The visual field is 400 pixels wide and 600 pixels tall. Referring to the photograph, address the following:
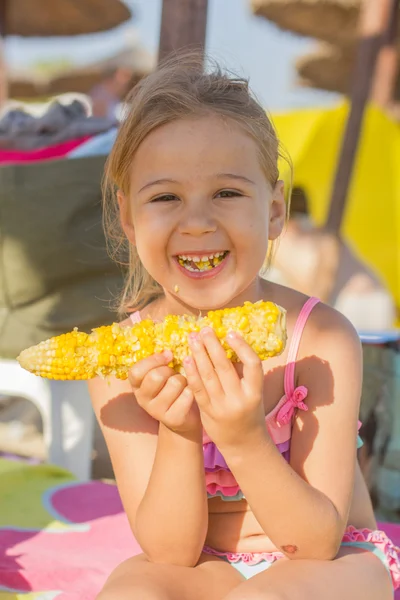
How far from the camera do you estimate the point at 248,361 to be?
145 centimetres

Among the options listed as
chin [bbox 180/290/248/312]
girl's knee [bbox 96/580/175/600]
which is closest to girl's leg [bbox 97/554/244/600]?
girl's knee [bbox 96/580/175/600]

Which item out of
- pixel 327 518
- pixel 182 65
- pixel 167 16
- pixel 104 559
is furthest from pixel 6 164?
pixel 327 518

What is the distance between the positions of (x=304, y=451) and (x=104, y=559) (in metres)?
0.93

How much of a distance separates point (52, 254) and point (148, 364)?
177cm

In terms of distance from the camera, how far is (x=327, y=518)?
1.62m

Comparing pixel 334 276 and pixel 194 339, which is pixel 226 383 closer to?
pixel 194 339

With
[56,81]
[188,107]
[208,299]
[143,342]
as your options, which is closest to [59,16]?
[56,81]

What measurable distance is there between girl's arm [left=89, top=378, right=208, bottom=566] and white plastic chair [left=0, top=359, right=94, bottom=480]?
1.29m

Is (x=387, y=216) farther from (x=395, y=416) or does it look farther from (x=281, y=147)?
(x=281, y=147)

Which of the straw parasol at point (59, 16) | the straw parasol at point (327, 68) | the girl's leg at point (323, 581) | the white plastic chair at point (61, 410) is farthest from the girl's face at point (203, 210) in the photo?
the straw parasol at point (327, 68)

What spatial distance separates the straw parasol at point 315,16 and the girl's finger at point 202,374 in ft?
25.9

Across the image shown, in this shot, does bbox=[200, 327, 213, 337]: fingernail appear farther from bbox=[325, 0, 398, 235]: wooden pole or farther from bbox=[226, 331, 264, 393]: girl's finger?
bbox=[325, 0, 398, 235]: wooden pole

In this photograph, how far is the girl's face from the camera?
5.67 ft

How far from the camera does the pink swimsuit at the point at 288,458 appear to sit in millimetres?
1806
